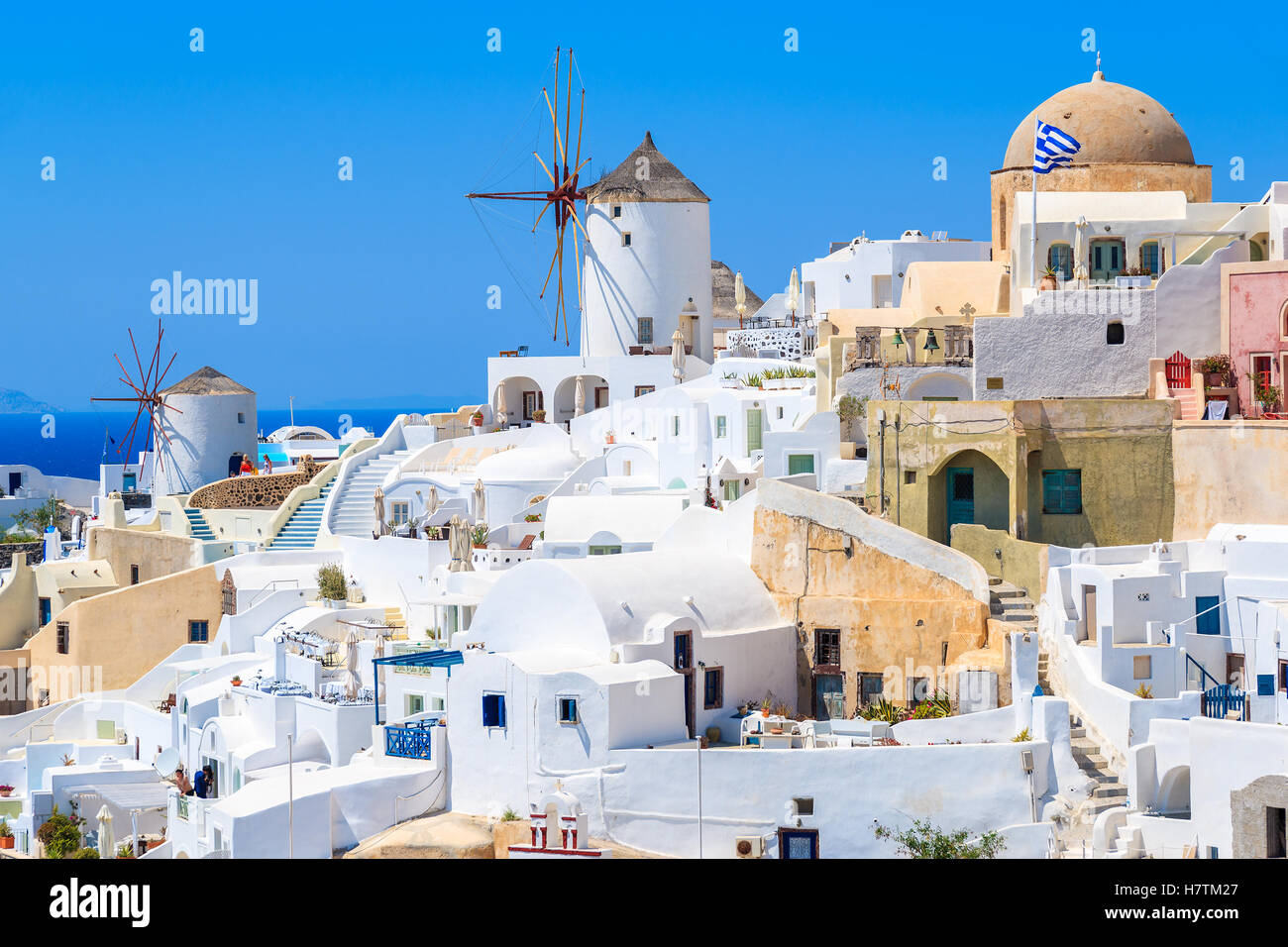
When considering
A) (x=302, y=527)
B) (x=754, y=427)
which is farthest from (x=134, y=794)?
(x=754, y=427)

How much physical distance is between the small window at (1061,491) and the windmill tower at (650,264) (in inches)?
672

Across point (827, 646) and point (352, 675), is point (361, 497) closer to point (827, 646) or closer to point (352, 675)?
point (352, 675)

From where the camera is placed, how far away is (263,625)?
31.3 metres

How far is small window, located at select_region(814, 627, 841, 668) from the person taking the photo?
79.6 ft

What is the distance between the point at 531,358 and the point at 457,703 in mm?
19234

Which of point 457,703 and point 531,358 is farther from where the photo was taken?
point 531,358

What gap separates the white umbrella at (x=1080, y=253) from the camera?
27812 millimetres

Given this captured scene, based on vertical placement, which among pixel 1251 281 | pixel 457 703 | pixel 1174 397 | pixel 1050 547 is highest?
pixel 1251 281

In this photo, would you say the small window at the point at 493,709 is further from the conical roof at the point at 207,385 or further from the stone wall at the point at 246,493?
the conical roof at the point at 207,385

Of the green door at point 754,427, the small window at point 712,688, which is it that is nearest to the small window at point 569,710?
the small window at point 712,688

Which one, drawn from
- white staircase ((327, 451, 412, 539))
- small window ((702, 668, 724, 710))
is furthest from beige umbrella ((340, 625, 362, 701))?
white staircase ((327, 451, 412, 539))
